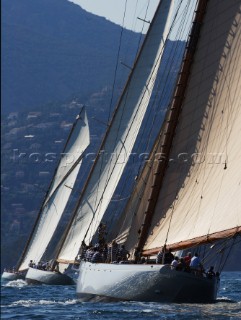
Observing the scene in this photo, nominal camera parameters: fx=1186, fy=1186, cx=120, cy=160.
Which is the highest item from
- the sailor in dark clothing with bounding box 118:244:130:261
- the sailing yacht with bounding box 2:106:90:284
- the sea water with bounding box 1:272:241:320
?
the sailing yacht with bounding box 2:106:90:284

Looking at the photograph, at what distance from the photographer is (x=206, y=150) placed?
4888 centimetres

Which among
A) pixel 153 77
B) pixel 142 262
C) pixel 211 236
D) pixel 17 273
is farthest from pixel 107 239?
pixel 17 273

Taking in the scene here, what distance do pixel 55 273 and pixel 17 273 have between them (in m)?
19.8

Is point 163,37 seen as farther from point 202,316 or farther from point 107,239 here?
point 202,316

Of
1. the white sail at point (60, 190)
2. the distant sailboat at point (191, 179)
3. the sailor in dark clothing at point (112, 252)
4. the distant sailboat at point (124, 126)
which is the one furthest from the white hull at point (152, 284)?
the white sail at point (60, 190)

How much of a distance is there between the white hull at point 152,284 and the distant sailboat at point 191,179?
40 millimetres

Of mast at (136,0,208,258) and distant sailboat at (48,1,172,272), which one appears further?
distant sailboat at (48,1,172,272)

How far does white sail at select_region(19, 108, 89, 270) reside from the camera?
102 meters

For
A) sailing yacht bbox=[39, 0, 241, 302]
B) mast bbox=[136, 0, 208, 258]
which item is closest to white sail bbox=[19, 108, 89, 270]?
sailing yacht bbox=[39, 0, 241, 302]

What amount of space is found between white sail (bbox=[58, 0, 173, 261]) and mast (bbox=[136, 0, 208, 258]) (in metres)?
9.84

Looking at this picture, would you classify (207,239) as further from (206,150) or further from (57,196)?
(57,196)

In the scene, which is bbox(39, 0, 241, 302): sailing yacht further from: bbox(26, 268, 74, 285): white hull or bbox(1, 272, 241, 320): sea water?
bbox(26, 268, 74, 285): white hull

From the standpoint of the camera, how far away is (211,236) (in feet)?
144

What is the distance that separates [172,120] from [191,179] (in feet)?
10.1
